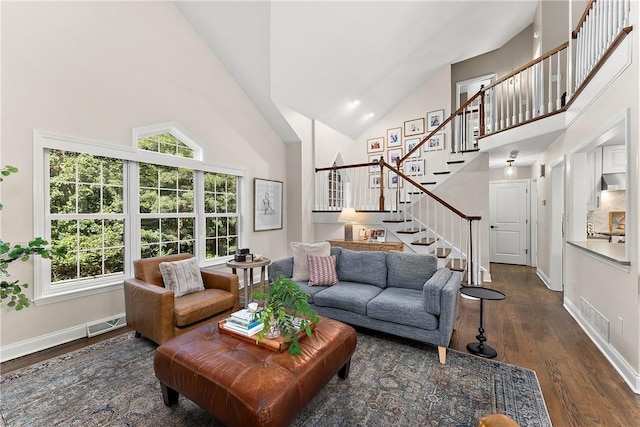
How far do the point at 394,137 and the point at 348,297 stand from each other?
512 cm

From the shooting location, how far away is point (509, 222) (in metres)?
6.69

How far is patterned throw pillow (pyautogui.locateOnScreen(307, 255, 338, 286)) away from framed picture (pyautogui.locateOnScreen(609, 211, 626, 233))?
153 inches

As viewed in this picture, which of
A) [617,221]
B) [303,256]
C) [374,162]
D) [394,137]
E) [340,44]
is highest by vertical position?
[340,44]

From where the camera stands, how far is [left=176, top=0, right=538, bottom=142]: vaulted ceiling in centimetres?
402

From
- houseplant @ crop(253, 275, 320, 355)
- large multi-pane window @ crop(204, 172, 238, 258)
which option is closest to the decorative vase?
houseplant @ crop(253, 275, 320, 355)

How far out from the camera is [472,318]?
3482mm

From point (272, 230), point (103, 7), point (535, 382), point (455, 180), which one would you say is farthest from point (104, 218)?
point (455, 180)

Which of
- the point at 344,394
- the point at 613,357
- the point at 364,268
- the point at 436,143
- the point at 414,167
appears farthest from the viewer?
the point at 414,167

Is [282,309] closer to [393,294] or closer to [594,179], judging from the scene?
[393,294]

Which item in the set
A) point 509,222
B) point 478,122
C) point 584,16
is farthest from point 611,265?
point 509,222

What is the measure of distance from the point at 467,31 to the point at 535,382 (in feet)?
19.6

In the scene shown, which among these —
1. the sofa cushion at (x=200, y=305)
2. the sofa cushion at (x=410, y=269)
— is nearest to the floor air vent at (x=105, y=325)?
the sofa cushion at (x=200, y=305)

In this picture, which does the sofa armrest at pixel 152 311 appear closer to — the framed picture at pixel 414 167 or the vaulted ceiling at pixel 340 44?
the vaulted ceiling at pixel 340 44

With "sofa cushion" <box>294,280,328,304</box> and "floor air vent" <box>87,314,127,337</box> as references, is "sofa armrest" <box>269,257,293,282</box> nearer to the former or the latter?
"sofa cushion" <box>294,280,328,304</box>
